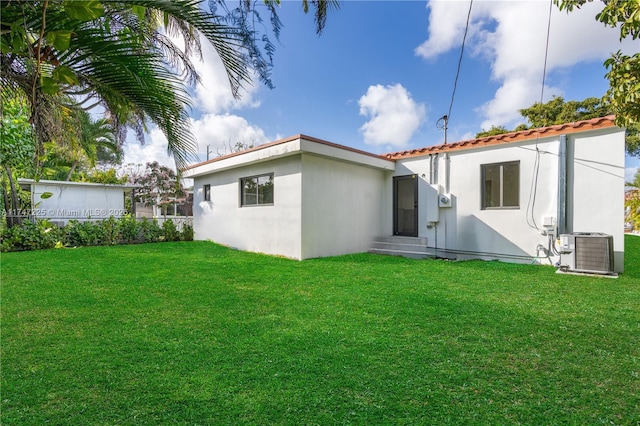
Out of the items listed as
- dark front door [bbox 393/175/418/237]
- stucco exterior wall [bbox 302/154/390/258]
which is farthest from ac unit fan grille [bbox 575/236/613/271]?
stucco exterior wall [bbox 302/154/390/258]

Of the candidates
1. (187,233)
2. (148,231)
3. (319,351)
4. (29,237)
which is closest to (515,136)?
(319,351)

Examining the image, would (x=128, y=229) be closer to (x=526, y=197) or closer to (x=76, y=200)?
(x=76, y=200)

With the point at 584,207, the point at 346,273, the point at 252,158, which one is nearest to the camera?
the point at 346,273

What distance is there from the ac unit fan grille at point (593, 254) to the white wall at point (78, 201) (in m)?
16.0

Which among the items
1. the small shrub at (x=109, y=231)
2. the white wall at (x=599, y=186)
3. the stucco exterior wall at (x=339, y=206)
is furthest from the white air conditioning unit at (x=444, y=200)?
the small shrub at (x=109, y=231)

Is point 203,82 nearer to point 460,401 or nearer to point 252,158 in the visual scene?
point 460,401

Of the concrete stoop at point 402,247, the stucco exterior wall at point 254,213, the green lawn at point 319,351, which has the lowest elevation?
the green lawn at point 319,351

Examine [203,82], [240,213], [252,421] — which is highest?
[203,82]

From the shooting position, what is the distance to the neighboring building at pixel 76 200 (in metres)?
13.3

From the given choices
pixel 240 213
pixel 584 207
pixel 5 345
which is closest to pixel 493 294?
pixel 584 207

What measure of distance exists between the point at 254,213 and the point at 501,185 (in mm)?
7318

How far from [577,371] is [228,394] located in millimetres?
2931

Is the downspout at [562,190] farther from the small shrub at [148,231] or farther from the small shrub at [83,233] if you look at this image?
the small shrub at [83,233]

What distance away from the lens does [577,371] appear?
8.78 feet
